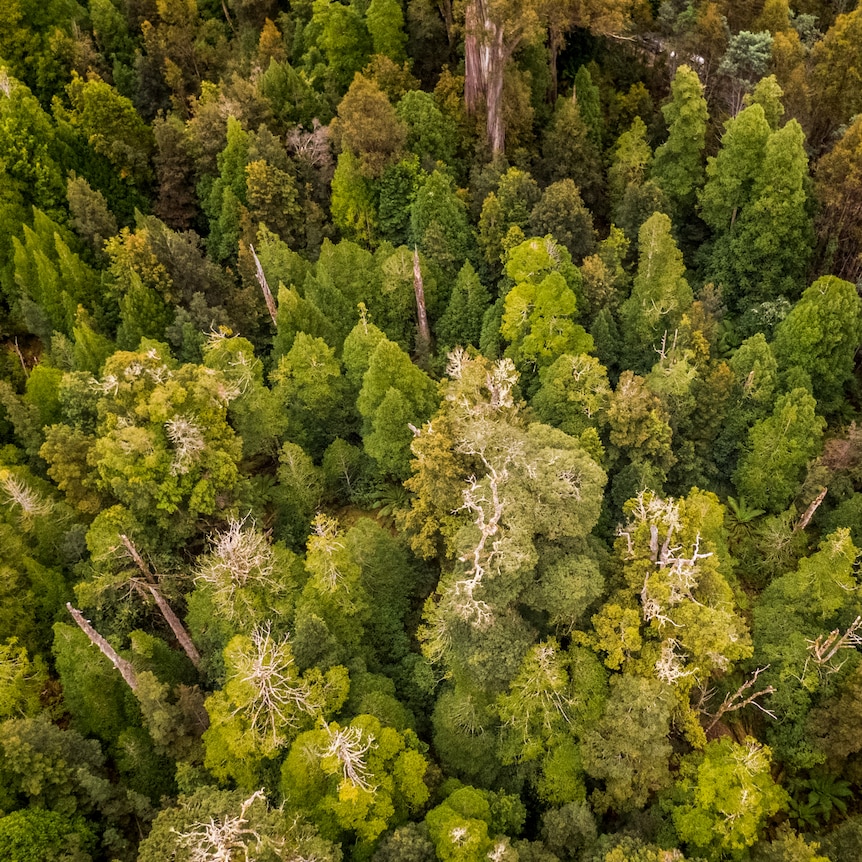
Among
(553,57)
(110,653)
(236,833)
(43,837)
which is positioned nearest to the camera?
(236,833)

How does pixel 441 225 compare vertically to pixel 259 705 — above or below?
above

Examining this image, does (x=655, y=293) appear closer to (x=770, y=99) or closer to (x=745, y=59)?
(x=770, y=99)

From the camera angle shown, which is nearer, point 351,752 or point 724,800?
point 351,752

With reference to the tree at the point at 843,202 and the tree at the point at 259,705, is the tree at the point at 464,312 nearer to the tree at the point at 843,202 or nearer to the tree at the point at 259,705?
the tree at the point at 843,202

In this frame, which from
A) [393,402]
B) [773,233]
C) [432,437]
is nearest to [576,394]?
[432,437]

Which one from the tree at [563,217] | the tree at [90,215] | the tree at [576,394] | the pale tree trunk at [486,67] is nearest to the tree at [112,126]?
the tree at [90,215]
